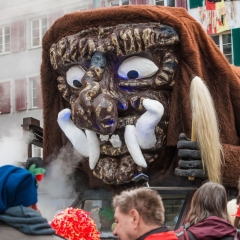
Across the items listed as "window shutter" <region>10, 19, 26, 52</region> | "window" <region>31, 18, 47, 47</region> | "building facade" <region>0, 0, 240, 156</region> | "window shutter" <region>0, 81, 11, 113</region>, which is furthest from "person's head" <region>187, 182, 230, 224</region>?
"window shutter" <region>0, 81, 11, 113</region>

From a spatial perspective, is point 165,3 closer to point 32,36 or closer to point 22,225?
point 32,36

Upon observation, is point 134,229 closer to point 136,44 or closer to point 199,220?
point 199,220

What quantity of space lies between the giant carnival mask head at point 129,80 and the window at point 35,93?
4767 millimetres

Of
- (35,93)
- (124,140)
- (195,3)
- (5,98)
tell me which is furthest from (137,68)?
(195,3)

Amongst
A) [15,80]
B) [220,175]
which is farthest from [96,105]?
[15,80]

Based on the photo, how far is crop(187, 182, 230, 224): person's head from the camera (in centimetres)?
382

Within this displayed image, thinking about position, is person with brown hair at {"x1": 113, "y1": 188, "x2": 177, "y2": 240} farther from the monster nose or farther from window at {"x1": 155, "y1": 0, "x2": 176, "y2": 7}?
window at {"x1": 155, "y1": 0, "x2": 176, "y2": 7}

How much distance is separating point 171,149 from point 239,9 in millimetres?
11226

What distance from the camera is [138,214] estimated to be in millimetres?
2848

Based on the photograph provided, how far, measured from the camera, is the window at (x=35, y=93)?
11562mm

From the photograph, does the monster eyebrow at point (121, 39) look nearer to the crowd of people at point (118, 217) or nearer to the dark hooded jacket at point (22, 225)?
the crowd of people at point (118, 217)

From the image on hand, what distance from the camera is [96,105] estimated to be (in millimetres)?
5793

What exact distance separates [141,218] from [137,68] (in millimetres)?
3426

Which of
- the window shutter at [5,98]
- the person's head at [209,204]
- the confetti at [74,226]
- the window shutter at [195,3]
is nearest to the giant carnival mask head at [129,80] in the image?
the confetti at [74,226]
